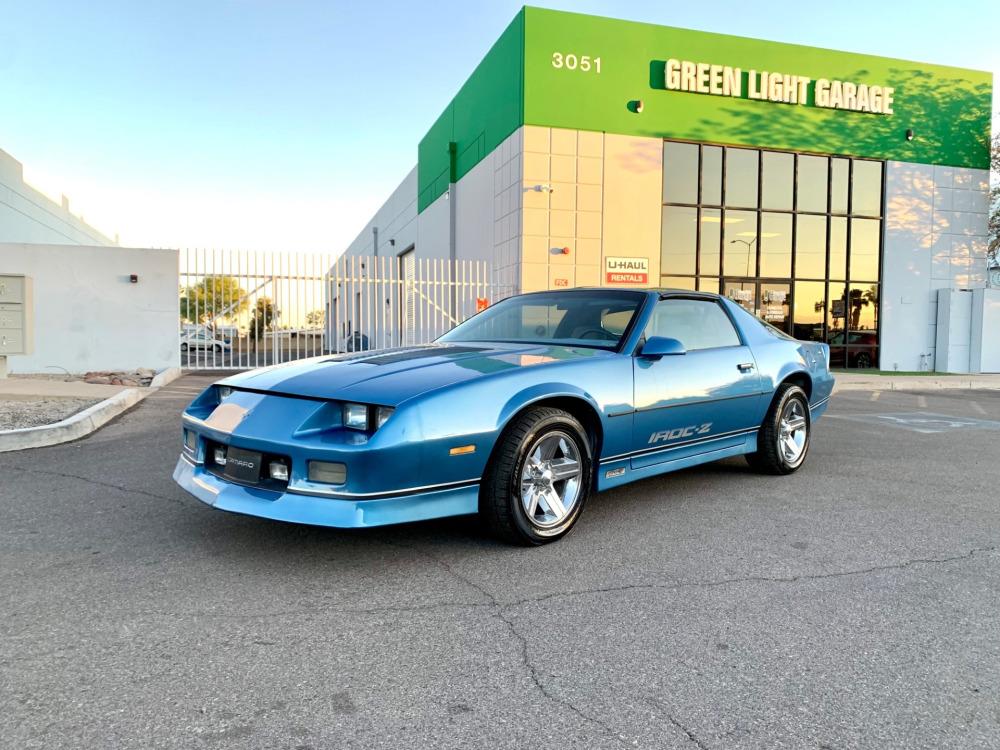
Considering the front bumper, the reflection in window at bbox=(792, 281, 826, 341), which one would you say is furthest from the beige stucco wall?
the front bumper

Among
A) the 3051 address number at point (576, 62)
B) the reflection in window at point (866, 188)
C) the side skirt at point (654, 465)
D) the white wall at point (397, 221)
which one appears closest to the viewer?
the side skirt at point (654, 465)

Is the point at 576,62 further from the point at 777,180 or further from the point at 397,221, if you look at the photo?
the point at 397,221

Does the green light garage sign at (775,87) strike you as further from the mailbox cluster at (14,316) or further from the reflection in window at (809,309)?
the mailbox cluster at (14,316)

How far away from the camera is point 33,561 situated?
3307 mm

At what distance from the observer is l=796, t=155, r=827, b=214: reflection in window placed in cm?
1834

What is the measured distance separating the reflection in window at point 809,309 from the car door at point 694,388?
572 inches

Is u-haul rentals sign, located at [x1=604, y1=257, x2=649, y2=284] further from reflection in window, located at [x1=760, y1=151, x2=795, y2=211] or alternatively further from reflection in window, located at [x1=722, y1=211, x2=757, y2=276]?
reflection in window, located at [x1=760, y1=151, x2=795, y2=211]

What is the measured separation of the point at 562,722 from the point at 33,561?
8.81 feet

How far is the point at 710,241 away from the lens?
17672 mm

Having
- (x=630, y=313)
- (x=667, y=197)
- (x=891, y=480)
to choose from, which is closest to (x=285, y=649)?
(x=630, y=313)

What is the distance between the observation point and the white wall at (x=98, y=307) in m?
12.6

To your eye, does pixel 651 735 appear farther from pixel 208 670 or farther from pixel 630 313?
pixel 630 313

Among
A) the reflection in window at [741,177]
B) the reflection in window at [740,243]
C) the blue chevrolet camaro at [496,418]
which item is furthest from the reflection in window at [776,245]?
the blue chevrolet camaro at [496,418]

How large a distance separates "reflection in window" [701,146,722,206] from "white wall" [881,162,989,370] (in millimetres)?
5101
